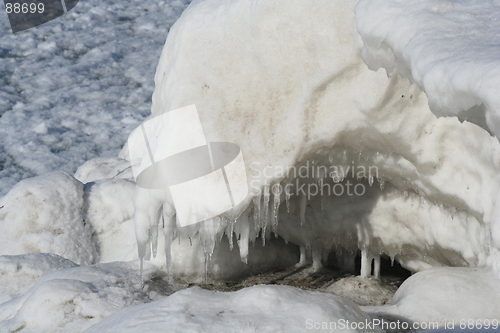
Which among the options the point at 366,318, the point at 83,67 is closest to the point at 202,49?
the point at 366,318

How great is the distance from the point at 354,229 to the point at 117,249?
1917mm

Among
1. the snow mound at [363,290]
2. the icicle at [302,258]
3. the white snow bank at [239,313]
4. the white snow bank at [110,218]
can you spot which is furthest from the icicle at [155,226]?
the icicle at [302,258]

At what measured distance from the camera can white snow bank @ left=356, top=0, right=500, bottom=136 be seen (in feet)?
5.15

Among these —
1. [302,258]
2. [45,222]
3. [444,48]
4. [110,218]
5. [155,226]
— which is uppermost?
[444,48]

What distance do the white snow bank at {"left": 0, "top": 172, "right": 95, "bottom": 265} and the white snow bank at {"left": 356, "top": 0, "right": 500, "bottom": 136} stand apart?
9.18ft

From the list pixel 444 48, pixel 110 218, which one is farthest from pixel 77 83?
pixel 444 48

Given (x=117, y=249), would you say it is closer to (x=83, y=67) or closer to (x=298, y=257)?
(x=298, y=257)

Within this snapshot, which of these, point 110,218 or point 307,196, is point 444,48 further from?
point 110,218

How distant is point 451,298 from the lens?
2.36 m

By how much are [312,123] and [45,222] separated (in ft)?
7.97

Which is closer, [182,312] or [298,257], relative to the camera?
[182,312]

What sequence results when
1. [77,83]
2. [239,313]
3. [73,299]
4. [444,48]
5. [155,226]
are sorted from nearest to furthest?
1. [444,48]
2. [239,313]
3. [73,299]
4. [155,226]
5. [77,83]

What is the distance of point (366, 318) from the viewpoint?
207 cm

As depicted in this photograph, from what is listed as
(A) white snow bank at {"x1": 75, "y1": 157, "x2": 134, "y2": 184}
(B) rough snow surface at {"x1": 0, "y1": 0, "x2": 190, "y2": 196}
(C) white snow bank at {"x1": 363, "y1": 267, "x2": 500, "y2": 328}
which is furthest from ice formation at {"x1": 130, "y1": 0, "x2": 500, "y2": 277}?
(B) rough snow surface at {"x1": 0, "y1": 0, "x2": 190, "y2": 196}
